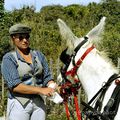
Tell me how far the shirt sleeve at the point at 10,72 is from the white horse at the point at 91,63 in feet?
2.09

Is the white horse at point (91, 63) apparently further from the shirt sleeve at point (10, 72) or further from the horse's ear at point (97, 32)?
the shirt sleeve at point (10, 72)

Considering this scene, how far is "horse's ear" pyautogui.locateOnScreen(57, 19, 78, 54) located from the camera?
4.26 metres

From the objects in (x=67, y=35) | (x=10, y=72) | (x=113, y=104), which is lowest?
(x=113, y=104)

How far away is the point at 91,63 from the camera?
431cm

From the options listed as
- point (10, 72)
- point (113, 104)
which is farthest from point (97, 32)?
point (10, 72)

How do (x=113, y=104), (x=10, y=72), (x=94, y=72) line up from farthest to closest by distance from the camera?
(x=10, y=72)
(x=94, y=72)
(x=113, y=104)

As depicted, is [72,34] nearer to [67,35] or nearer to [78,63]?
[67,35]

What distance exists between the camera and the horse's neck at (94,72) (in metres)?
4.23

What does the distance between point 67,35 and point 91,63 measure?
379 millimetres

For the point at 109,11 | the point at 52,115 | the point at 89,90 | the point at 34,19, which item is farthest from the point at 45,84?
the point at 109,11

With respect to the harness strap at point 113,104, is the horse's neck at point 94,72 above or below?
above

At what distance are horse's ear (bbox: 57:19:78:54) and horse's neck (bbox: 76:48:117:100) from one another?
0.23 meters

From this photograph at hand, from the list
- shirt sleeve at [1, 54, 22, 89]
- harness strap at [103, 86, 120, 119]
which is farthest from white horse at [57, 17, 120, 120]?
shirt sleeve at [1, 54, 22, 89]

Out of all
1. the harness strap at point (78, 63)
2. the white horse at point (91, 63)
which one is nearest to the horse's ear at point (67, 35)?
the white horse at point (91, 63)
